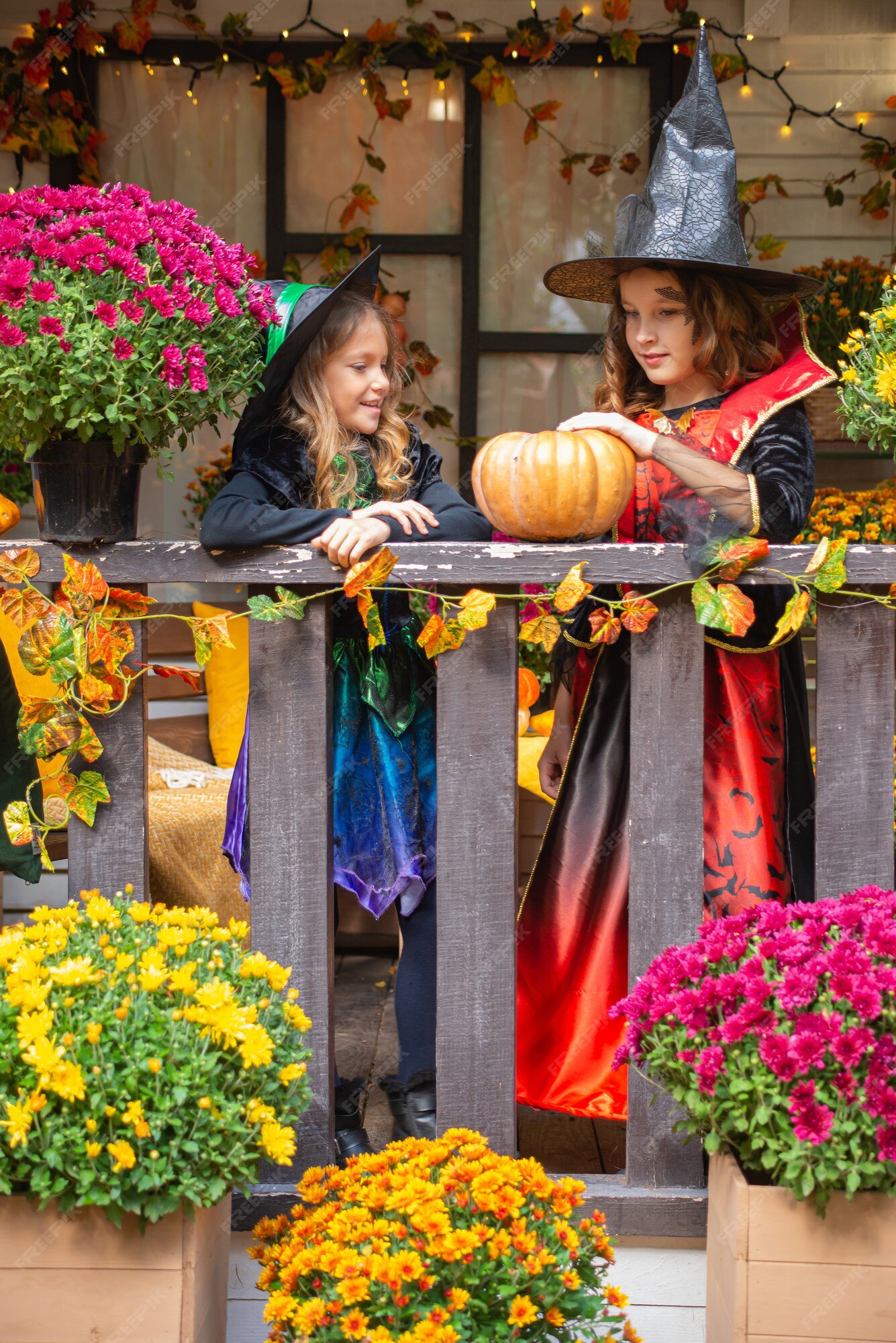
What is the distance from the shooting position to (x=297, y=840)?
188 centimetres

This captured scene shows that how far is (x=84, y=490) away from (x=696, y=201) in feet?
3.60

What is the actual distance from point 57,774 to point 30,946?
334 millimetres

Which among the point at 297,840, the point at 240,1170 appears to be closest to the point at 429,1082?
the point at 297,840

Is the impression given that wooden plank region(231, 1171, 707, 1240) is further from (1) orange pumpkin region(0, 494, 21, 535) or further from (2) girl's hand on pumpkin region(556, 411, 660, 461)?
(1) orange pumpkin region(0, 494, 21, 535)

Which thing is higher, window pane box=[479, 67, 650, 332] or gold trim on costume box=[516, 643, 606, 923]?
window pane box=[479, 67, 650, 332]

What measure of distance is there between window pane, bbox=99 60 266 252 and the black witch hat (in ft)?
10.3

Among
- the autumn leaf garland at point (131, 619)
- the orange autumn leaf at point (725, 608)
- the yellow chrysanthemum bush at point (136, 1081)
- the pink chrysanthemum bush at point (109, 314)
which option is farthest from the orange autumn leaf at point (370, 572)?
the yellow chrysanthemum bush at point (136, 1081)

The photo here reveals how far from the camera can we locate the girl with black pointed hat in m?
2.05

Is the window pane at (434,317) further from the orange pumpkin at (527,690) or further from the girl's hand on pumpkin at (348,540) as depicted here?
the girl's hand on pumpkin at (348,540)

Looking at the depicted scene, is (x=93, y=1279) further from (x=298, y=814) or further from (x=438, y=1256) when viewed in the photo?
(x=298, y=814)

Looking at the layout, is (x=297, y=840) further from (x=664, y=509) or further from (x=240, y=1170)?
(x=664, y=509)

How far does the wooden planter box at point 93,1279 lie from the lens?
146 cm

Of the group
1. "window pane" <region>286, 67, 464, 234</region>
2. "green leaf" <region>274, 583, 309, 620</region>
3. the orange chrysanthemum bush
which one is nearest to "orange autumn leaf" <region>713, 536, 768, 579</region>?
"green leaf" <region>274, 583, 309, 620</region>

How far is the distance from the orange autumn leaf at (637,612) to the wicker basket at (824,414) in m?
2.36
